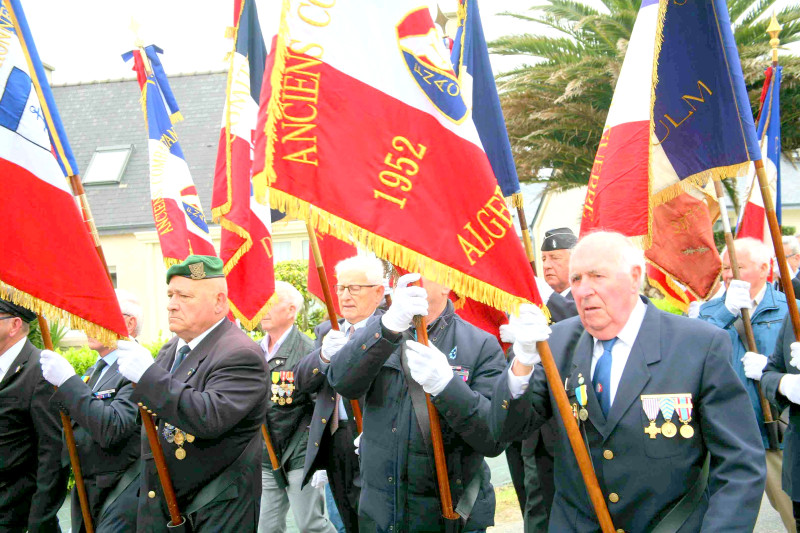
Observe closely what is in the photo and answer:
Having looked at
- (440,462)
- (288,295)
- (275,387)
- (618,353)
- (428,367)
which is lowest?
(275,387)

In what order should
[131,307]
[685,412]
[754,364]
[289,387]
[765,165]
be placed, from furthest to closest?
[765,165] < [289,387] < [131,307] < [754,364] < [685,412]

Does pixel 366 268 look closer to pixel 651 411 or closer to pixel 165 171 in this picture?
pixel 165 171

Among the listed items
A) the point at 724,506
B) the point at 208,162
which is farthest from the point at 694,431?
the point at 208,162

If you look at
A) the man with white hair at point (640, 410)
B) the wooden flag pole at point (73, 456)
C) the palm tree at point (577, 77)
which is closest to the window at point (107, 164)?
the palm tree at point (577, 77)

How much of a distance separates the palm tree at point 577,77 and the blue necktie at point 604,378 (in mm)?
10666

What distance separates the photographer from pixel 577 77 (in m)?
14.2

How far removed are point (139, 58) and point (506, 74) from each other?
10.1 metres

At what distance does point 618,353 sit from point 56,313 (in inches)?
116

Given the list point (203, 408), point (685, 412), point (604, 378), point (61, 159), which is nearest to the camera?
point (685, 412)

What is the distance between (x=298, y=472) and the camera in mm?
5789

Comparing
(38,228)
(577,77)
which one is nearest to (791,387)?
(38,228)

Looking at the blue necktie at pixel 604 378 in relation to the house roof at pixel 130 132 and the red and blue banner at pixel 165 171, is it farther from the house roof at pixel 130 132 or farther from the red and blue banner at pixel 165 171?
the house roof at pixel 130 132

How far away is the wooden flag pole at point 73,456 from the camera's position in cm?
439

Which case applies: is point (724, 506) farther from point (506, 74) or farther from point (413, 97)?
point (506, 74)
